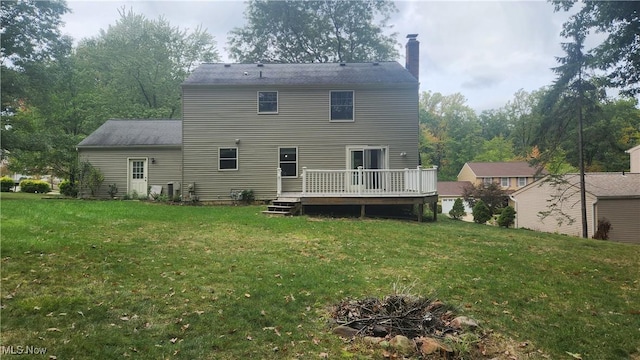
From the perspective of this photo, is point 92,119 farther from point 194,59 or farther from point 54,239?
point 54,239

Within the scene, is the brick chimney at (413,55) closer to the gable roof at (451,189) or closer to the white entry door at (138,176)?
the white entry door at (138,176)

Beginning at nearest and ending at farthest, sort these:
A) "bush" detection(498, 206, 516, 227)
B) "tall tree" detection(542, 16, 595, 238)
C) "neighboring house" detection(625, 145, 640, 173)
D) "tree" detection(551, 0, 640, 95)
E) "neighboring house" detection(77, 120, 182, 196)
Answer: "tree" detection(551, 0, 640, 95)
"bush" detection(498, 206, 516, 227)
"tall tree" detection(542, 16, 595, 238)
"neighboring house" detection(77, 120, 182, 196)
"neighboring house" detection(625, 145, 640, 173)

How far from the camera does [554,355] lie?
3.83 m

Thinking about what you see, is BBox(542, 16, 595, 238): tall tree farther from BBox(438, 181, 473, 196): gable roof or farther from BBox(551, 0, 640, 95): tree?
BBox(438, 181, 473, 196): gable roof

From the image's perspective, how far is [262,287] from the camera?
513 cm

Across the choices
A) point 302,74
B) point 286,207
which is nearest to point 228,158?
point 286,207

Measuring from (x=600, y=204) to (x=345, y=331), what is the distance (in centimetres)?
2006

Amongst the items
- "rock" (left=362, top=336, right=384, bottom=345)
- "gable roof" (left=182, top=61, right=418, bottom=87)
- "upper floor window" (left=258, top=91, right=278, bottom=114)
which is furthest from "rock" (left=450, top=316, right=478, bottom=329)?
"upper floor window" (left=258, top=91, right=278, bottom=114)

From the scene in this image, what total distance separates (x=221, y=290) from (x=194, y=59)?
Result: 3266cm

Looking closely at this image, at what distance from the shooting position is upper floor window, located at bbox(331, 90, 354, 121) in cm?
1555

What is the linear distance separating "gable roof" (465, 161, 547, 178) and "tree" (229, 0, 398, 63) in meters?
19.4

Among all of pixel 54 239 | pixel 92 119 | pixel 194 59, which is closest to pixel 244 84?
pixel 54 239

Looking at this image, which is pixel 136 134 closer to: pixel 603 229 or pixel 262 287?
pixel 262 287

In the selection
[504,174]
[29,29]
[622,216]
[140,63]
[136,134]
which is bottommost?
[622,216]
